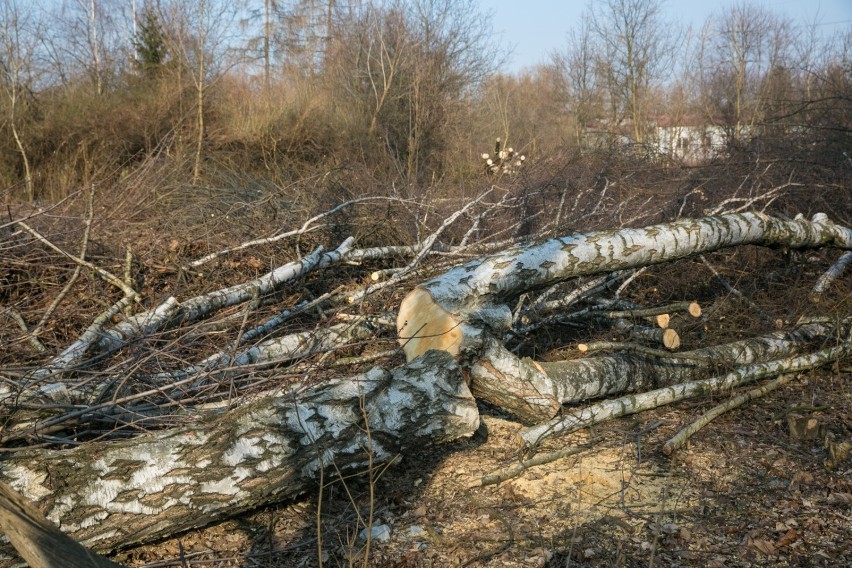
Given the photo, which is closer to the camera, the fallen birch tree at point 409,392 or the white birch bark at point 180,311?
the fallen birch tree at point 409,392

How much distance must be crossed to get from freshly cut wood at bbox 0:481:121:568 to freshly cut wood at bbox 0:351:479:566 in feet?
3.15

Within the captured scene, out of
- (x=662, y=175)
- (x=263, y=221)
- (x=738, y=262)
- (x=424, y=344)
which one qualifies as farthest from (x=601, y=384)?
(x=662, y=175)

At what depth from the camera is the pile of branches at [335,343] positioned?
113 inches

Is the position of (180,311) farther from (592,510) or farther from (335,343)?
(592,510)

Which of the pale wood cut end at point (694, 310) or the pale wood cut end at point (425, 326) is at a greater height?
the pale wood cut end at point (425, 326)

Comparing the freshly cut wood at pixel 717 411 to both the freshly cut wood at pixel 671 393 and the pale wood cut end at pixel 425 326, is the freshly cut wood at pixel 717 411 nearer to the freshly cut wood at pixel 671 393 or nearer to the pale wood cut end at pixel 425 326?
the freshly cut wood at pixel 671 393

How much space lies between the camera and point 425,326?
13.0ft

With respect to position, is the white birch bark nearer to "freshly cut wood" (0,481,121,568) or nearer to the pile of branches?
the pile of branches

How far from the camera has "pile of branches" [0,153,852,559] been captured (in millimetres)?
2859

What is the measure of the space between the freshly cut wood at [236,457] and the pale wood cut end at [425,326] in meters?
0.33

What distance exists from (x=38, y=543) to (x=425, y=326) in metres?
2.62

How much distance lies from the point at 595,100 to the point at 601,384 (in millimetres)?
20207

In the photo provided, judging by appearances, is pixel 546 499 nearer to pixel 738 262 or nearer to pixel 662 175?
pixel 738 262

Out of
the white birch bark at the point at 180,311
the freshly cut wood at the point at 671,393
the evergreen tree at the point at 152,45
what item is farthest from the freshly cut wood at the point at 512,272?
the evergreen tree at the point at 152,45
